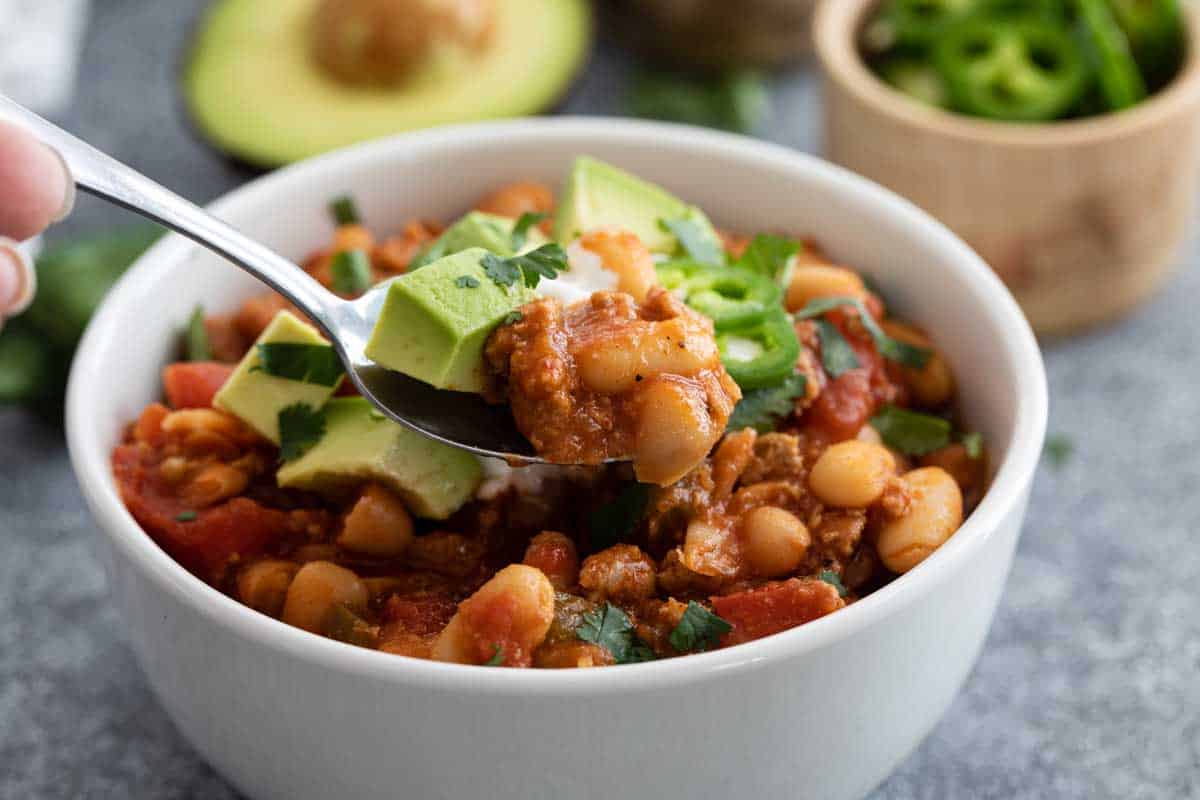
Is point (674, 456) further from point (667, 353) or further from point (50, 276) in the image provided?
point (50, 276)

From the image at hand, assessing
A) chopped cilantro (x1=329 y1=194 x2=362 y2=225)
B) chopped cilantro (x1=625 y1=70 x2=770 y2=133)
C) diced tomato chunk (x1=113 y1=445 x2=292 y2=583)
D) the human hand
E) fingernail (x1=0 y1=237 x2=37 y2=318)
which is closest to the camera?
the human hand

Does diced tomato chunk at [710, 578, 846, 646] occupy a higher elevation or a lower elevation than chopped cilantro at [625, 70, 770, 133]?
higher

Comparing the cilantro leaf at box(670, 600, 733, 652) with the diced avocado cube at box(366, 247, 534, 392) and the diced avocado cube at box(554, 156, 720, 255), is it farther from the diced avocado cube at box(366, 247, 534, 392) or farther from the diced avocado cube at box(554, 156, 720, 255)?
the diced avocado cube at box(554, 156, 720, 255)

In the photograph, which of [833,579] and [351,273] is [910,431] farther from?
[351,273]

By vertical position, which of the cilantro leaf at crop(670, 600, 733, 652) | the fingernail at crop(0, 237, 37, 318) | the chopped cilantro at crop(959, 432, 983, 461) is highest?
the fingernail at crop(0, 237, 37, 318)

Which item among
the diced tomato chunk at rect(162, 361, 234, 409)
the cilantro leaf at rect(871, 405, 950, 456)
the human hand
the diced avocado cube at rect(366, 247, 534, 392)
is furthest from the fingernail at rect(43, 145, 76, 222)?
the cilantro leaf at rect(871, 405, 950, 456)

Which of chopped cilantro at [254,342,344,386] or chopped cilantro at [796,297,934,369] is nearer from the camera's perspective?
chopped cilantro at [254,342,344,386]
